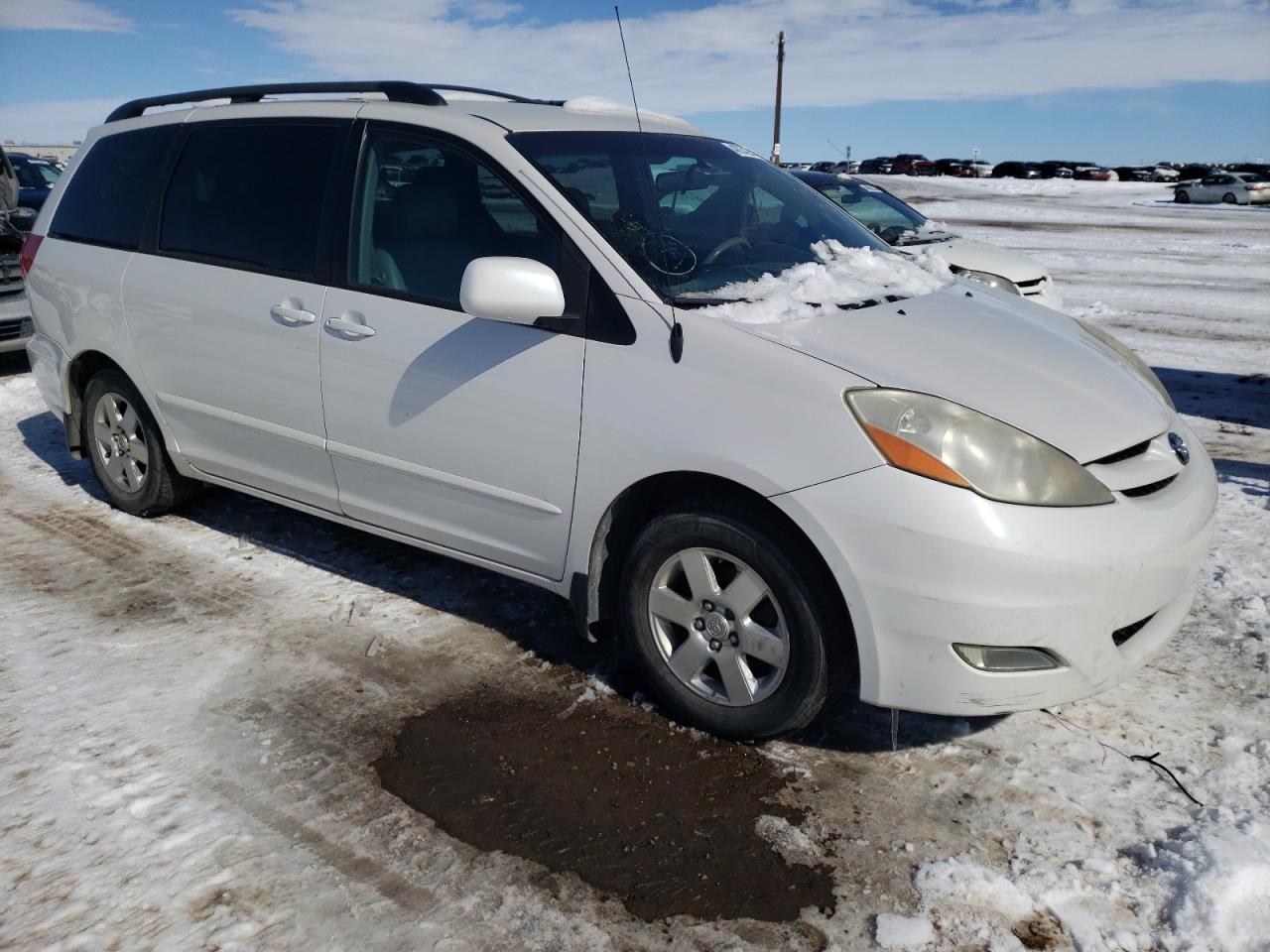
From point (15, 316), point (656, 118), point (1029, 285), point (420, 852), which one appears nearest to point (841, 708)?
point (420, 852)

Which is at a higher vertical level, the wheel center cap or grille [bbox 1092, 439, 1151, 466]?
grille [bbox 1092, 439, 1151, 466]

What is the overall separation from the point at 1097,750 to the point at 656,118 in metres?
2.99

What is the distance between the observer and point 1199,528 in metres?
3.07

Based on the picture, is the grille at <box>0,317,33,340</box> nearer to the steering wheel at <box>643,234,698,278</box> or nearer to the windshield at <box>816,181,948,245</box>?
the steering wheel at <box>643,234,698,278</box>

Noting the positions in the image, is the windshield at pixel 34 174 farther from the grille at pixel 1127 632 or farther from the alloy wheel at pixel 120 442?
the grille at pixel 1127 632

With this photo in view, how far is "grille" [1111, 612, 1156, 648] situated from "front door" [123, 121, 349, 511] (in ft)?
9.14

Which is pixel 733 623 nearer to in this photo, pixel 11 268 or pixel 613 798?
pixel 613 798

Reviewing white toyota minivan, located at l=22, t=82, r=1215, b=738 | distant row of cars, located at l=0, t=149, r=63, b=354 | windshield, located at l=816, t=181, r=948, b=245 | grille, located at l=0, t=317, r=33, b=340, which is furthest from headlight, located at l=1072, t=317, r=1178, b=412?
grille, located at l=0, t=317, r=33, b=340

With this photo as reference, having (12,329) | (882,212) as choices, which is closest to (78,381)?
(12,329)

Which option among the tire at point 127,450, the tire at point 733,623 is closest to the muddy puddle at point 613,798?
the tire at point 733,623

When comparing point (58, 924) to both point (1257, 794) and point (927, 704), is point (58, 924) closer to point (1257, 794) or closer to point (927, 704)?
point (927, 704)

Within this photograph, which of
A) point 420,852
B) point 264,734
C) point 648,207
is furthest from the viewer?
point 648,207

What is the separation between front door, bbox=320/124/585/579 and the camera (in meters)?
3.41

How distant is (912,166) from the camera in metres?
59.8
